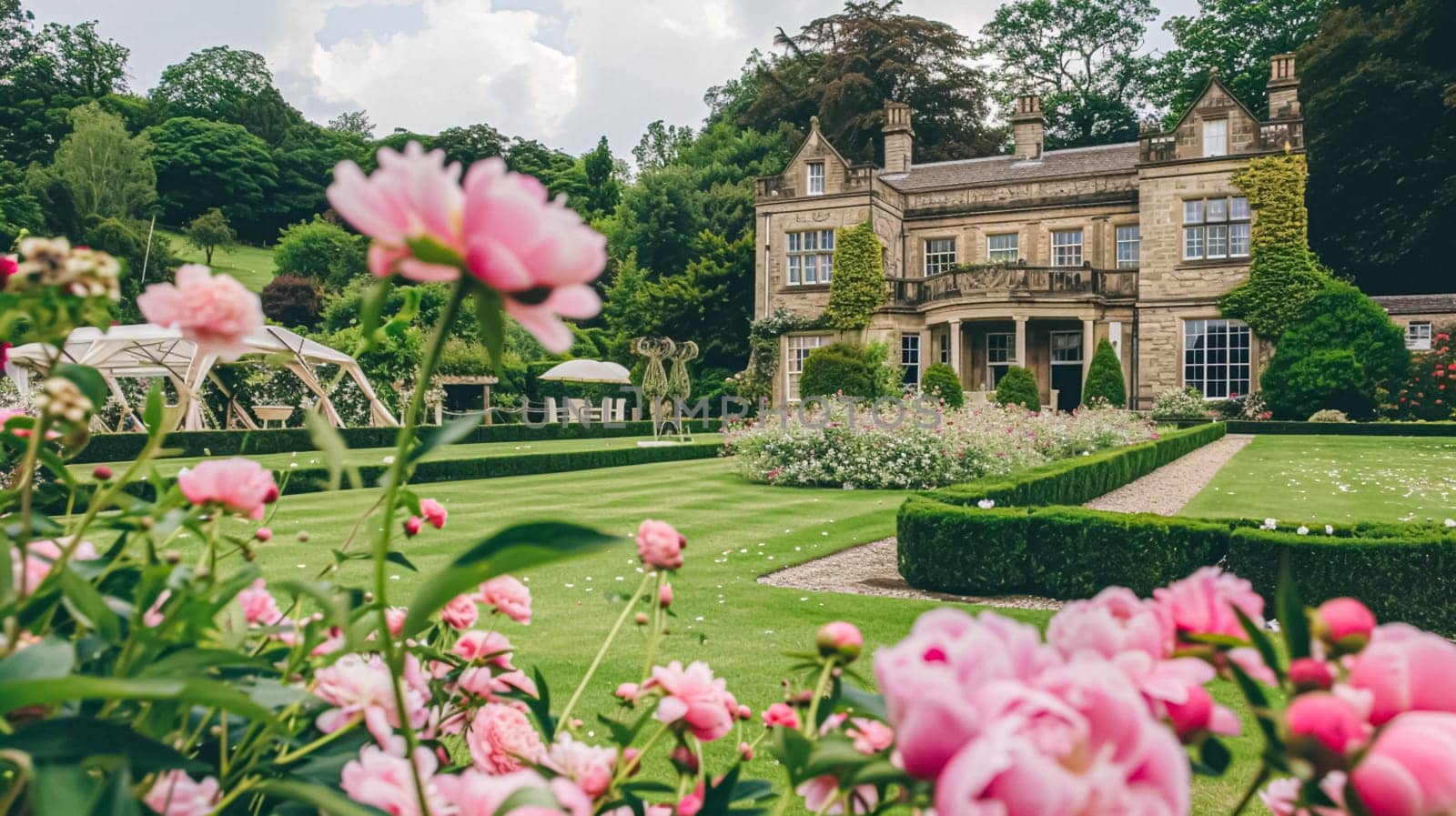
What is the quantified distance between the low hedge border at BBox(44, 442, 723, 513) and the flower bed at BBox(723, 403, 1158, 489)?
2.49 meters

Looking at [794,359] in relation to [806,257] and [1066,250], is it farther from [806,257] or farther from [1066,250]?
[1066,250]

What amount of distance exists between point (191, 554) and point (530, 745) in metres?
7.12

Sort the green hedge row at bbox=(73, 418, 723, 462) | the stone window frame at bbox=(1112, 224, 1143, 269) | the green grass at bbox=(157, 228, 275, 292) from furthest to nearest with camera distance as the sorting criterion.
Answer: the green grass at bbox=(157, 228, 275, 292)
the stone window frame at bbox=(1112, 224, 1143, 269)
the green hedge row at bbox=(73, 418, 723, 462)

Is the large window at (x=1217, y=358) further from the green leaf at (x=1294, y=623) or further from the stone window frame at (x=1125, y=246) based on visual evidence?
the green leaf at (x=1294, y=623)

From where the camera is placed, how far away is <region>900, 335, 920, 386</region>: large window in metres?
26.3

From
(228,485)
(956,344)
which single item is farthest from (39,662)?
(956,344)

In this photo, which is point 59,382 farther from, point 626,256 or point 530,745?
point 626,256

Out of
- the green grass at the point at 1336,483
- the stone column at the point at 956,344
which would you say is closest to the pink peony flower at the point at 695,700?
the green grass at the point at 1336,483

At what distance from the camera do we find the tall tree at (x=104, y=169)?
3784 centimetres

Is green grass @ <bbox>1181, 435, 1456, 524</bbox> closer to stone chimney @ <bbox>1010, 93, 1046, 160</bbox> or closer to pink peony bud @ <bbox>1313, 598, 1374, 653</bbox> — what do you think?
pink peony bud @ <bbox>1313, 598, 1374, 653</bbox>

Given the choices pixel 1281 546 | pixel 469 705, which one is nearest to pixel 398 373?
pixel 1281 546

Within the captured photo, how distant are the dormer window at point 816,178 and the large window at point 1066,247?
21.6 ft

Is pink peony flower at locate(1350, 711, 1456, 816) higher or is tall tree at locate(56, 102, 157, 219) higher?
tall tree at locate(56, 102, 157, 219)

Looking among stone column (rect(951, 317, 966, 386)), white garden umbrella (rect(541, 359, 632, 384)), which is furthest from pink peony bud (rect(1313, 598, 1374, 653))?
white garden umbrella (rect(541, 359, 632, 384))
